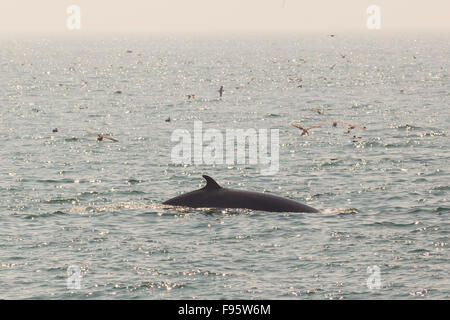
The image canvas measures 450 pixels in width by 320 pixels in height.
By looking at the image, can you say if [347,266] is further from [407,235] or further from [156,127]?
[156,127]

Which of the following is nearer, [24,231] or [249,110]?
[24,231]

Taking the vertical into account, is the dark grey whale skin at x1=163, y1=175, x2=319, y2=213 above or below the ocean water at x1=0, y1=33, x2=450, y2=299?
above

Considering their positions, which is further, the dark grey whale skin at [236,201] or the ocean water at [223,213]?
the dark grey whale skin at [236,201]

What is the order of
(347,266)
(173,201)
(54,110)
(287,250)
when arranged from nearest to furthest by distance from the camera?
(347,266) → (287,250) → (173,201) → (54,110)

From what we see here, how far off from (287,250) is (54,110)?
64.7 metres

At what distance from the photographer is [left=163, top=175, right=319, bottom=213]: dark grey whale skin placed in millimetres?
37000

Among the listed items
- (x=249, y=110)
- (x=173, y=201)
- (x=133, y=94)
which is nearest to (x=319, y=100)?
(x=249, y=110)

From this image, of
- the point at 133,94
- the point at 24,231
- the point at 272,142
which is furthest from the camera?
the point at 133,94

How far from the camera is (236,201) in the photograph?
37125 millimetres

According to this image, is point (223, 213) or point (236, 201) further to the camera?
point (236, 201)

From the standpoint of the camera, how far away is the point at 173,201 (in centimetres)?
3888

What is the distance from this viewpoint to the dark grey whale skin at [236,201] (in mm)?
37000

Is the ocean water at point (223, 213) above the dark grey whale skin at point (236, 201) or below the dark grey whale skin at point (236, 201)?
below

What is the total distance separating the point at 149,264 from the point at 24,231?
24.6 feet
